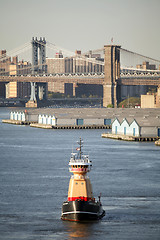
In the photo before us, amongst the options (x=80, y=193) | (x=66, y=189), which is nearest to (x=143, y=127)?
(x=66, y=189)

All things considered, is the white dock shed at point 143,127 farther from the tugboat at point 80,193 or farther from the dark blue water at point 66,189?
the tugboat at point 80,193

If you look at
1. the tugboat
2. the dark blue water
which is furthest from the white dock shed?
the tugboat

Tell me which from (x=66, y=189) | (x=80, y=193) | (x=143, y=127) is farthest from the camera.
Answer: (x=143, y=127)

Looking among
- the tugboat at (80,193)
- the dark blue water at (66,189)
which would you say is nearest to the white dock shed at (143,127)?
the dark blue water at (66,189)

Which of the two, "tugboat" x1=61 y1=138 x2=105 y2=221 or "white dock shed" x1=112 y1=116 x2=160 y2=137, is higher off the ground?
"white dock shed" x1=112 y1=116 x2=160 y2=137

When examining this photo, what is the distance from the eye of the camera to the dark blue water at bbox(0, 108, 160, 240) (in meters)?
39.2

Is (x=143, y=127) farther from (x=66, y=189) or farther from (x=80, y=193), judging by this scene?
(x=80, y=193)

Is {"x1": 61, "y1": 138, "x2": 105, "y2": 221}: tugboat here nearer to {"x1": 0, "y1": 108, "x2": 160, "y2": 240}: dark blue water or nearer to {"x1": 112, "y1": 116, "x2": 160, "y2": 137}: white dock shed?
{"x1": 0, "y1": 108, "x2": 160, "y2": 240}: dark blue water

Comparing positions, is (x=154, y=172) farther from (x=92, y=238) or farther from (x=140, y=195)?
(x=92, y=238)

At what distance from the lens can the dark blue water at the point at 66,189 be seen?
39.2 m

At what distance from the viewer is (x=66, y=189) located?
51.8m

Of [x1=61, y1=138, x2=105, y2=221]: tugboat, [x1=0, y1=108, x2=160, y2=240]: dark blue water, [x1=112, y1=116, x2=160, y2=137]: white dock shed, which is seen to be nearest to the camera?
[x1=61, y1=138, x2=105, y2=221]: tugboat

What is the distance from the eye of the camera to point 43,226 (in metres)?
40.1

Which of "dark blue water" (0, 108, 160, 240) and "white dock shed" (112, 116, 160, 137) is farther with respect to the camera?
"white dock shed" (112, 116, 160, 137)
